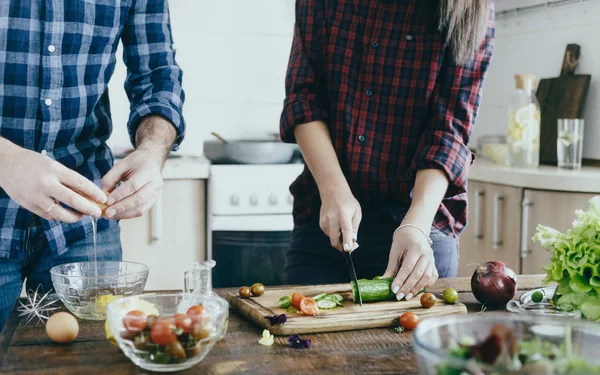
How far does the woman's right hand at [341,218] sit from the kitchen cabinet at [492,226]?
54.7 inches

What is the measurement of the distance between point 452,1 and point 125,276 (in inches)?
36.5

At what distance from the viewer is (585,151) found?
3.06 metres

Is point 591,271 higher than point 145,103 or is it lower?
lower

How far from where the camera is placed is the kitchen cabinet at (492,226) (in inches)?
109

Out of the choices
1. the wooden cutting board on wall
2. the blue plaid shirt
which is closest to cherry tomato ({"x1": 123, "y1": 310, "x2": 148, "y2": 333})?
the blue plaid shirt

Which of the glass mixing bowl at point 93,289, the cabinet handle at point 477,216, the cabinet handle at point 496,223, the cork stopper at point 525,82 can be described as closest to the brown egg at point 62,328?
the glass mixing bowl at point 93,289

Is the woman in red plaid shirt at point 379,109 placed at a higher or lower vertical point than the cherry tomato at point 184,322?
higher

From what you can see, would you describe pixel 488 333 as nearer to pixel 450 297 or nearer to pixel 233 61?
A: pixel 450 297

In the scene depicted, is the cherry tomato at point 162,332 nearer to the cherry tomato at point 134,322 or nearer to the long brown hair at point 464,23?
the cherry tomato at point 134,322

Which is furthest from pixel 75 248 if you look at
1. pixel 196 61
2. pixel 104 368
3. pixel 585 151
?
pixel 585 151

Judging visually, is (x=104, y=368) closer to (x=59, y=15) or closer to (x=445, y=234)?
(x=59, y=15)

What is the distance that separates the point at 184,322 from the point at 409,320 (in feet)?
1.39

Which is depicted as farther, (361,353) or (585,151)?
(585,151)

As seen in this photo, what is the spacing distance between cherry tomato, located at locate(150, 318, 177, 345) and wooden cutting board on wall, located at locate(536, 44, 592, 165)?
2.47 metres
